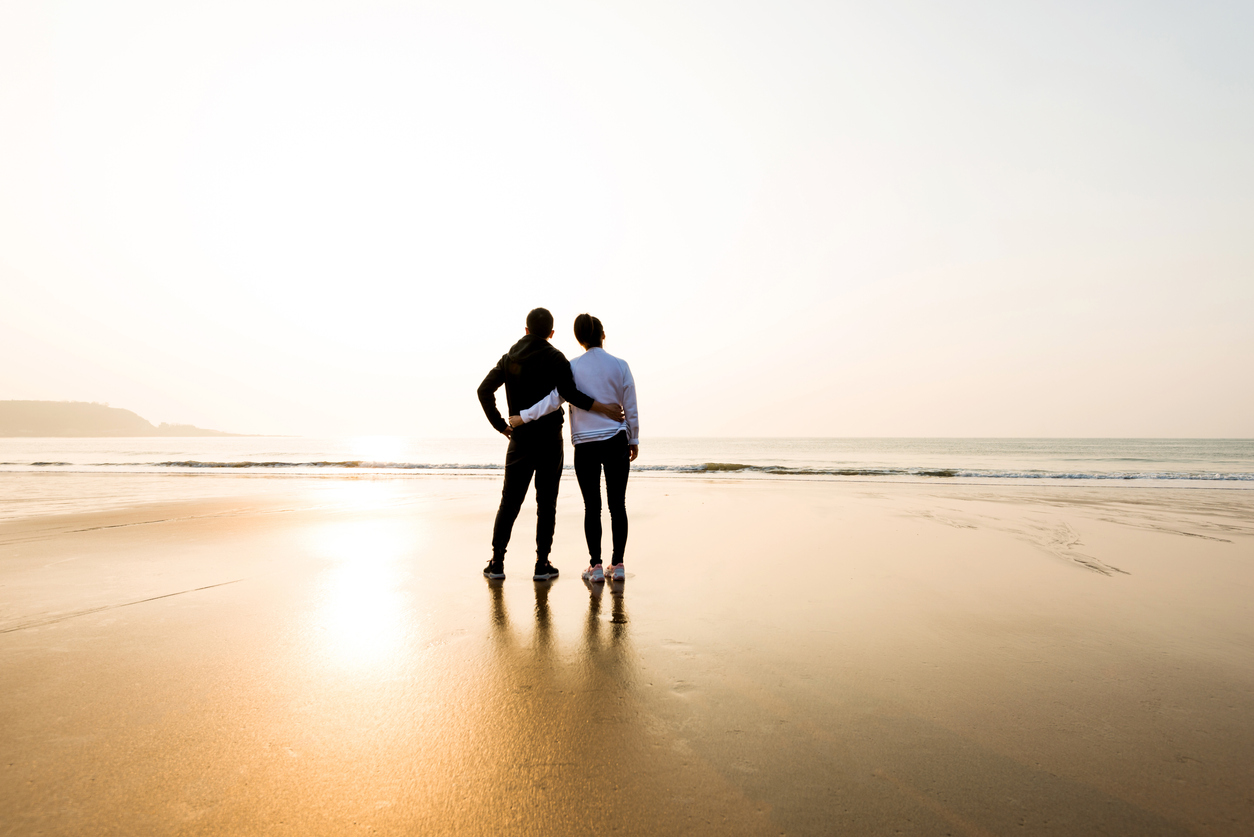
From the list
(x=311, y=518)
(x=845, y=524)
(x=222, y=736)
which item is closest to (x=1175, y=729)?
(x=222, y=736)

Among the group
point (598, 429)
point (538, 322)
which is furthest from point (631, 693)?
point (538, 322)

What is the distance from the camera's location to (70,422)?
13500 centimetres

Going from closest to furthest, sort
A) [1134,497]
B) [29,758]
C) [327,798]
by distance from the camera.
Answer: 1. [327,798]
2. [29,758]
3. [1134,497]

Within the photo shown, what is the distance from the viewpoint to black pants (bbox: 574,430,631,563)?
4.05m

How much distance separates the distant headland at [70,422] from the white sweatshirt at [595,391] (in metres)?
167

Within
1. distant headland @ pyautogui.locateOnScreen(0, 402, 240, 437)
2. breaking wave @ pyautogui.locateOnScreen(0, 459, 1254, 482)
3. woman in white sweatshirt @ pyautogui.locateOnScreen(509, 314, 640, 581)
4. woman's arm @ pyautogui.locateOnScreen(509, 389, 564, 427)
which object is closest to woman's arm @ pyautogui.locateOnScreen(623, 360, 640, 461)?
woman in white sweatshirt @ pyautogui.locateOnScreen(509, 314, 640, 581)

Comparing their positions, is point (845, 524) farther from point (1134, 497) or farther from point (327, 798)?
point (1134, 497)

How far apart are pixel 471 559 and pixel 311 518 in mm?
3526

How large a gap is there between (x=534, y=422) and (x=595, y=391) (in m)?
0.52

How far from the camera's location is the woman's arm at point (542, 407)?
4.01m

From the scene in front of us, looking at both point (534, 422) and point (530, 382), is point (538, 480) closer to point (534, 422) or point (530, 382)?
point (534, 422)

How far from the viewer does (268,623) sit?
3.09 meters

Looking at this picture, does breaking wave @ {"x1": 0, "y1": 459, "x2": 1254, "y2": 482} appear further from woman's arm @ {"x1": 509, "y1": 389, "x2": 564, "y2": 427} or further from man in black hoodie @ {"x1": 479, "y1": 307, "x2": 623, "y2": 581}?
woman's arm @ {"x1": 509, "y1": 389, "x2": 564, "y2": 427}

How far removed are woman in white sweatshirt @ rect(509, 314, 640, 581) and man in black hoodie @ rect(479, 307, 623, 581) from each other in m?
0.08
